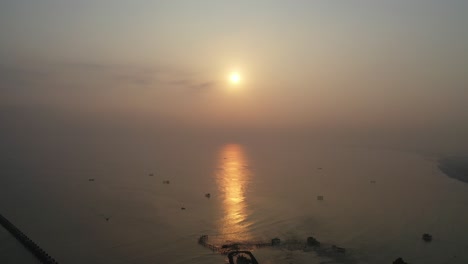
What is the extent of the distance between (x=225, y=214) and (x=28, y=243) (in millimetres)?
34293

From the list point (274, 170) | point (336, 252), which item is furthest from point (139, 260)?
point (274, 170)

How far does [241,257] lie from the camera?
136 feet

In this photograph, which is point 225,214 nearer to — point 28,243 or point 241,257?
point 241,257

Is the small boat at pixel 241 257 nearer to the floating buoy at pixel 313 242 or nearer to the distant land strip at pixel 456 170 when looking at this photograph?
the floating buoy at pixel 313 242

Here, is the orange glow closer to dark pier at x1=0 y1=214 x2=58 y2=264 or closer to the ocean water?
the ocean water

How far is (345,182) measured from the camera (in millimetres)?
108312

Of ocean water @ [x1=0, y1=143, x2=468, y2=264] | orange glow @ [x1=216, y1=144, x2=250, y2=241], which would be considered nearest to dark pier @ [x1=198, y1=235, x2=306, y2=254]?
ocean water @ [x1=0, y1=143, x2=468, y2=264]

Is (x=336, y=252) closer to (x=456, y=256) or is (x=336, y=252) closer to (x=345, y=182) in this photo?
(x=456, y=256)

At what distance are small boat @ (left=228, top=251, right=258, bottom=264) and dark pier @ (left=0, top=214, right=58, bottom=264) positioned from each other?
22553 millimetres

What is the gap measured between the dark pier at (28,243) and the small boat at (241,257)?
22553 mm

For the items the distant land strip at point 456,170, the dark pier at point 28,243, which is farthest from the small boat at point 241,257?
the distant land strip at point 456,170

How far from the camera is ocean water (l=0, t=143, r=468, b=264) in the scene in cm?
4584

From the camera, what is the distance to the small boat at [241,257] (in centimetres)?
4078

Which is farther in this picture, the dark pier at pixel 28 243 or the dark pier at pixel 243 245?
the dark pier at pixel 243 245
